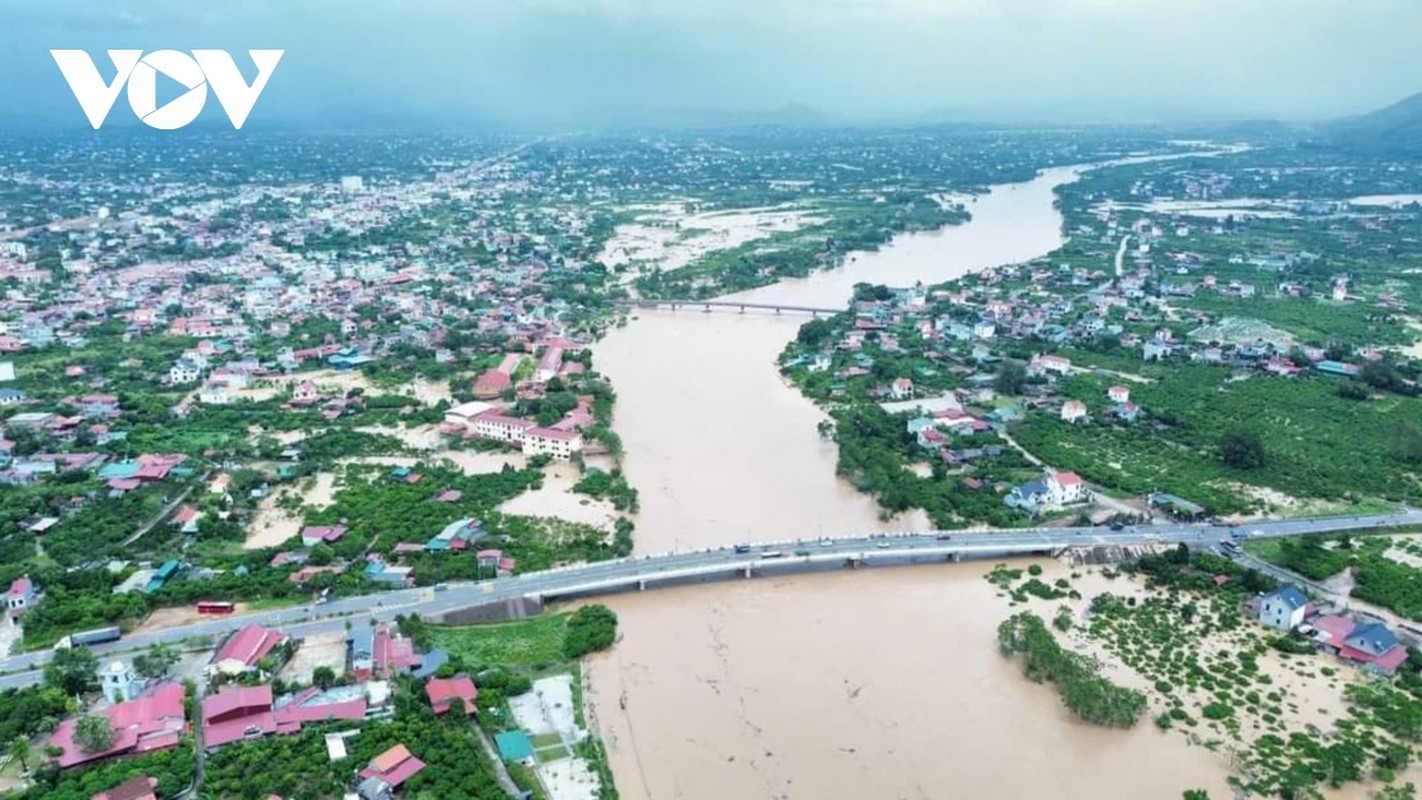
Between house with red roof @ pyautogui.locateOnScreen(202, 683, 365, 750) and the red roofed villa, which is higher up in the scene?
house with red roof @ pyautogui.locateOnScreen(202, 683, 365, 750)

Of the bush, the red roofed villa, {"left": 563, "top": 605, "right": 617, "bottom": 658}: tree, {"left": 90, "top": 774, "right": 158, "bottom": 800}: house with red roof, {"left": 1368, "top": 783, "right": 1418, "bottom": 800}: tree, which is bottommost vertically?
{"left": 1368, "top": 783, "right": 1418, "bottom": 800}: tree

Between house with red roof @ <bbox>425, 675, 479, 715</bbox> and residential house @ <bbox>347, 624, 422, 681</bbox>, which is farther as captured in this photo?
residential house @ <bbox>347, 624, 422, 681</bbox>

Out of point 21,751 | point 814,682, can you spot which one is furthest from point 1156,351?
point 21,751

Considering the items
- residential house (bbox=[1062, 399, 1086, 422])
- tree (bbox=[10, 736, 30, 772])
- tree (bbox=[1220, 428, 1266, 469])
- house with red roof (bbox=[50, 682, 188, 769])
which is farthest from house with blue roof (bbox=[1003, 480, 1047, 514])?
tree (bbox=[10, 736, 30, 772])

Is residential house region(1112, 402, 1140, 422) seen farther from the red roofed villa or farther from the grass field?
the red roofed villa

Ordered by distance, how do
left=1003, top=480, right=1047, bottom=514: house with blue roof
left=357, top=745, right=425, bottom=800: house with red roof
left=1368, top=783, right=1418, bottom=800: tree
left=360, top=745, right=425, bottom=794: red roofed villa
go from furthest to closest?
1. left=1003, top=480, right=1047, bottom=514: house with blue roof
2. left=1368, top=783, right=1418, bottom=800: tree
3. left=360, top=745, right=425, bottom=794: red roofed villa
4. left=357, top=745, right=425, bottom=800: house with red roof

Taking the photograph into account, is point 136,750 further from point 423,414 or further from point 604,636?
point 423,414

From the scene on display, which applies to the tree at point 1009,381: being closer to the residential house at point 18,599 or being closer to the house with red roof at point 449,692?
the house with red roof at point 449,692

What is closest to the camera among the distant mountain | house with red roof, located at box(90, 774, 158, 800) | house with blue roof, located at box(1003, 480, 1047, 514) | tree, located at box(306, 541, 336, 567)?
house with red roof, located at box(90, 774, 158, 800)
